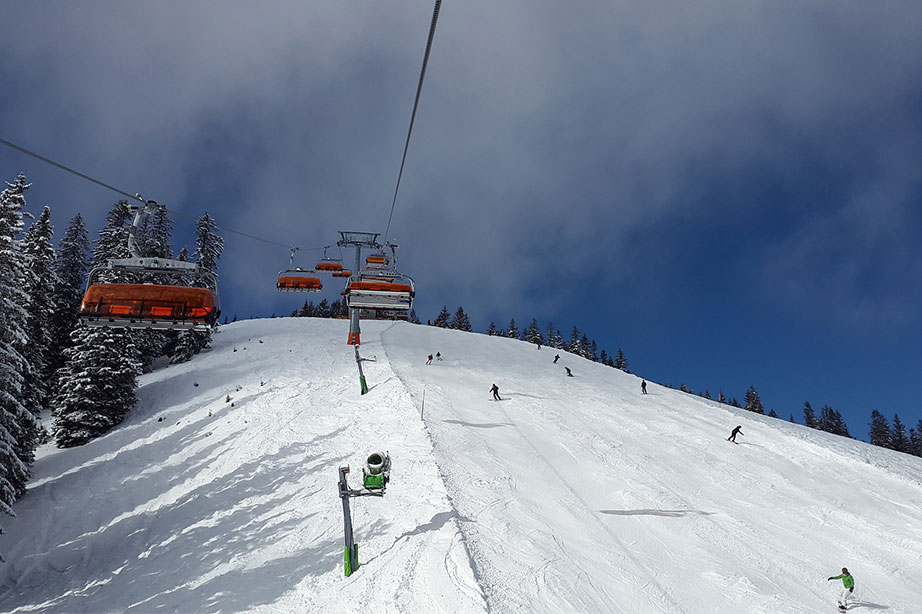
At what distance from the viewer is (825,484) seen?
1853 cm

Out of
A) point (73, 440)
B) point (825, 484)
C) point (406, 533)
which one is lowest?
point (73, 440)

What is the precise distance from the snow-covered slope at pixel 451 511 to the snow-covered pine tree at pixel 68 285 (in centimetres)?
1518

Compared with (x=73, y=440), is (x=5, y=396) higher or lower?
higher

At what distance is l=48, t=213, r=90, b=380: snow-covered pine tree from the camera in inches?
1387

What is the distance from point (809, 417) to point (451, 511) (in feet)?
380

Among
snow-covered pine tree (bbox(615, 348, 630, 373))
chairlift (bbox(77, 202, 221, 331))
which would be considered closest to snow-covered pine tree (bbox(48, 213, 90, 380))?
chairlift (bbox(77, 202, 221, 331))

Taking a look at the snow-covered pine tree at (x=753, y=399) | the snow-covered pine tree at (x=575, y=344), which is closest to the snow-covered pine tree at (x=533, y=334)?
the snow-covered pine tree at (x=575, y=344)

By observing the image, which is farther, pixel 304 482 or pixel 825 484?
pixel 825 484

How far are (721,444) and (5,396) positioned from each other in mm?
29281

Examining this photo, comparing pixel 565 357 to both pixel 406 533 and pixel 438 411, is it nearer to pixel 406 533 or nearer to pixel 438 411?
pixel 438 411

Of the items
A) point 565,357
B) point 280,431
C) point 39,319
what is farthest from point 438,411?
point 565,357

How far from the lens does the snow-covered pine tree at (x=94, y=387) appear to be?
23.9 m

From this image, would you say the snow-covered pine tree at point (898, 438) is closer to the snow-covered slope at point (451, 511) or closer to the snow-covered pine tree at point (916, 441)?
the snow-covered pine tree at point (916, 441)

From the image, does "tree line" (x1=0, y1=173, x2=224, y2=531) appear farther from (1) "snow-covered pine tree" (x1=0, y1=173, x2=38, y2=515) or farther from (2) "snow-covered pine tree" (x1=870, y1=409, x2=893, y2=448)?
(2) "snow-covered pine tree" (x1=870, y1=409, x2=893, y2=448)
